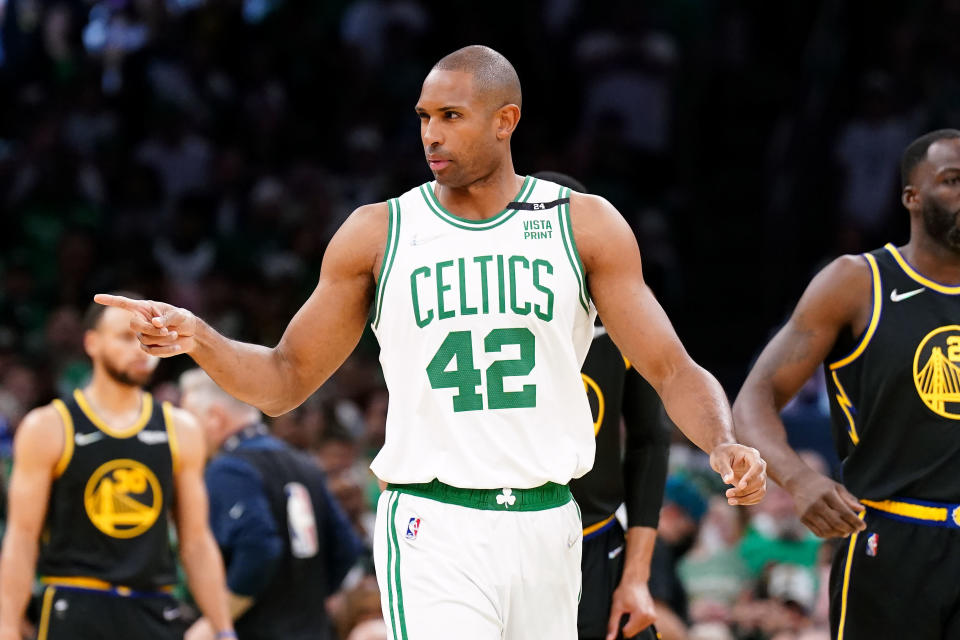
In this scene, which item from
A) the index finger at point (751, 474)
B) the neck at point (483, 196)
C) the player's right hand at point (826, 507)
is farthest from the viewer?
the player's right hand at point (826, 507)

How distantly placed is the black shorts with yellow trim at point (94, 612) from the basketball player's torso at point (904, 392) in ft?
11.4

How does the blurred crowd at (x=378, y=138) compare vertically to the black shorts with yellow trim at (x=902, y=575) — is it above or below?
above

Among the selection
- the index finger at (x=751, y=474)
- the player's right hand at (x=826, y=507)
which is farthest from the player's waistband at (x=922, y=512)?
the index finger at (x=751, y=474)

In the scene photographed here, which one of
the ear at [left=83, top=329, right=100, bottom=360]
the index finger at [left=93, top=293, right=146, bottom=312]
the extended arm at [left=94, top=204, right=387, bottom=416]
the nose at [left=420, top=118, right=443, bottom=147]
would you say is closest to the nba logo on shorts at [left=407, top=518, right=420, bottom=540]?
the extended arm at [left=94, top=204, right=387, bottom=416]

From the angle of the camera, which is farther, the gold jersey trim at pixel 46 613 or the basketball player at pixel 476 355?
the gold jersey trim at pixel 46 613

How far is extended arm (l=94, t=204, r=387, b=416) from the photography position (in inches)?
191

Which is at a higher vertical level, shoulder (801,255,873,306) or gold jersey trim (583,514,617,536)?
shoulder (801,255,873,306)

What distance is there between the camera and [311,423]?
41.3ft

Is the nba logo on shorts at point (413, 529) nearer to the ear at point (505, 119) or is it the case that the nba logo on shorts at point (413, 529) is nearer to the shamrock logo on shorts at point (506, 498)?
the shamrock logo on shorts at point (506, 498)

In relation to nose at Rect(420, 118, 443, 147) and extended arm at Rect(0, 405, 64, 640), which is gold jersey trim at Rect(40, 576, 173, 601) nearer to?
extended arm at Rect(0, 405, 64, 640)

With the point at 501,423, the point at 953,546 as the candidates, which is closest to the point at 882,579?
the point at 953,546

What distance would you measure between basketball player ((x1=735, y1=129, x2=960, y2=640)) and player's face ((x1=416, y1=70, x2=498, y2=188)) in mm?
1672

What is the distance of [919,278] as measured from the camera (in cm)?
Result: 581

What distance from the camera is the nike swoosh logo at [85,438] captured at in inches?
285
